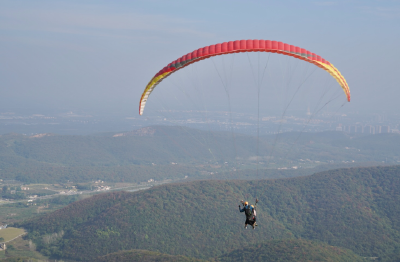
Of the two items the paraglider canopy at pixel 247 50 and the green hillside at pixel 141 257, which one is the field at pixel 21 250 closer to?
the green hillside at pixel 141 257

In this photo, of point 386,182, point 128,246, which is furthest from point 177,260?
point 386,182

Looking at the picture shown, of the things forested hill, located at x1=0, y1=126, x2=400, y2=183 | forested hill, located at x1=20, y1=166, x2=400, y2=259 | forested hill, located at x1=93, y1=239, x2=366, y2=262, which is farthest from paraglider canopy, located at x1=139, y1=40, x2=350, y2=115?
forested hill, located at x1=0, y1=126, x2=400, y2=183

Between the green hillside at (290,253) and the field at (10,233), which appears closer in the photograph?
the green hillside at (290,253)

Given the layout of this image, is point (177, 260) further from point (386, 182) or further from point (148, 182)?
point (148, 182)

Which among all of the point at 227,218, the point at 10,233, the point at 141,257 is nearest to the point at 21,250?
the point at 10,233

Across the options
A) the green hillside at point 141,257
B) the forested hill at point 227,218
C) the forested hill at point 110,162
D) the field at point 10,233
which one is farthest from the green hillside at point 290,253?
the forested hill at point 110,162
